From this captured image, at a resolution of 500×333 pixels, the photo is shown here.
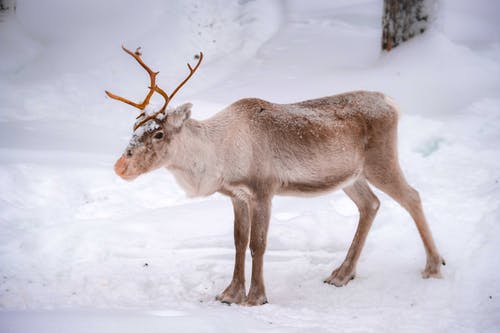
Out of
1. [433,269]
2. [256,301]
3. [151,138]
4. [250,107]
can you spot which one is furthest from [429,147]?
[151,138]

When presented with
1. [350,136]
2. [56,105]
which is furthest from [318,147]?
[56,105]

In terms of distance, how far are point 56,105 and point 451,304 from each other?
6905 millimetres

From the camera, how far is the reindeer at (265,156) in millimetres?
4020

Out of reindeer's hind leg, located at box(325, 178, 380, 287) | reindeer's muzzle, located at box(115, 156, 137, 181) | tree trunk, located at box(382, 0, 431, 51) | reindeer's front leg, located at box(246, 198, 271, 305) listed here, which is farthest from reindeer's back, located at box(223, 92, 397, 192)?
tree trunk, located at box(382, 0, 431, 51)

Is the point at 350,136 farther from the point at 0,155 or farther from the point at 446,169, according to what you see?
the point at 0,155

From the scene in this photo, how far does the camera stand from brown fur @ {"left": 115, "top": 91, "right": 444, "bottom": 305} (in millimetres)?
4102

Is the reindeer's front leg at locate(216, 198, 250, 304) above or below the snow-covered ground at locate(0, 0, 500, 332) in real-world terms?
above

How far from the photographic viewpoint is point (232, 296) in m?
4.21

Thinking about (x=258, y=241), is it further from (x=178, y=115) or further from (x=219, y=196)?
(x=219, y=196)

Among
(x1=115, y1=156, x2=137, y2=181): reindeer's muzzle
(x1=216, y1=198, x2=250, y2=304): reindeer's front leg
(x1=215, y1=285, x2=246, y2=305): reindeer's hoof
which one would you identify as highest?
(x1=115, y1=156, x2=137, y2=181): reindeer's muzzle

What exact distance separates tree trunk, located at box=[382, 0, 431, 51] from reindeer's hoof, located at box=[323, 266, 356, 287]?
5033 millimetres

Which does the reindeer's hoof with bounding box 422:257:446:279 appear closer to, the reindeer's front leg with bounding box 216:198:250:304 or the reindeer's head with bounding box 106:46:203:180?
the reindeer's front leg with bounding box 216:198:250:304

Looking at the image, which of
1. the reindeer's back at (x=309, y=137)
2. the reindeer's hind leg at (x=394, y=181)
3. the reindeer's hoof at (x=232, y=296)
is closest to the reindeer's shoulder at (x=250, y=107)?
the reindeer's back at (x=309, y=137)

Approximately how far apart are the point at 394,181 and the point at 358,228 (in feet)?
1.65
